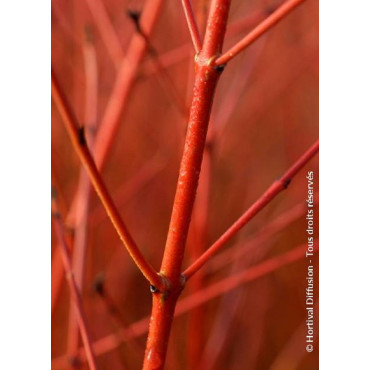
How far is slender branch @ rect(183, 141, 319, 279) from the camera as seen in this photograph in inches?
22.2

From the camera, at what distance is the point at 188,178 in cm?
54

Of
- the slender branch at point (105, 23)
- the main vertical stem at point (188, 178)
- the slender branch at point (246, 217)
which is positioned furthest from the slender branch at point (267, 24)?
the slender branch at point (105, 23)

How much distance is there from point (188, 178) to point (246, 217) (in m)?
0.08

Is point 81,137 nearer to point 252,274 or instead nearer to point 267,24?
point 267,24

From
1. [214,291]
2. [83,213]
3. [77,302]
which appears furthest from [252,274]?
[77,302]

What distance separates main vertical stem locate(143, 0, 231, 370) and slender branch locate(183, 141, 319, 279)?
0.07 ft

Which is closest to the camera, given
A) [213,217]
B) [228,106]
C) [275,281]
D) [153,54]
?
[153,54]

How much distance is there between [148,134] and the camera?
6.67ft

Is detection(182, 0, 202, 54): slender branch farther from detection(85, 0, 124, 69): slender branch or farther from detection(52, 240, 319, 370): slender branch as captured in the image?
detection(85, 0, 124, 69): slender branch

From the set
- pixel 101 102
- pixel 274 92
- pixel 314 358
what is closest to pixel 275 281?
pixel 314 358

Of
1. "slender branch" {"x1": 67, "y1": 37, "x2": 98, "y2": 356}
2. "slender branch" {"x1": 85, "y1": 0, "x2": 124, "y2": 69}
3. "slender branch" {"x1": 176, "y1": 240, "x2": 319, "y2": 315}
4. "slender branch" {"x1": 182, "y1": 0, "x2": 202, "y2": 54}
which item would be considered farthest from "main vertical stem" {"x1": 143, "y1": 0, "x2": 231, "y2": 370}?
"slender branch" {"x1": 85, "y1": 0, "x2": 124, "y2": 69}

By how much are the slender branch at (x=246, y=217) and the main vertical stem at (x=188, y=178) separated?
2 cm

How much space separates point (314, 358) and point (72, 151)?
0.98 meters
